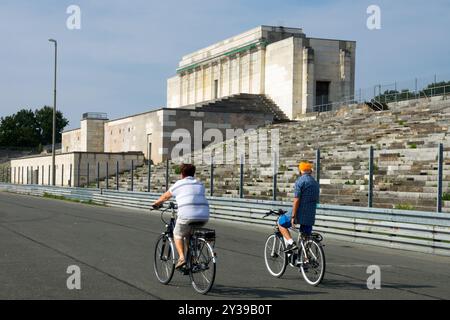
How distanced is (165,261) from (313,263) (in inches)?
88.0

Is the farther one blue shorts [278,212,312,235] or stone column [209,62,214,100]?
stone column [209,62,214,100]

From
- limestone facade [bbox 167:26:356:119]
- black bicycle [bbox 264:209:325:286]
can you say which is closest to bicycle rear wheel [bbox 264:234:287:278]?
black bicycle [bbox 264:209:325:286]

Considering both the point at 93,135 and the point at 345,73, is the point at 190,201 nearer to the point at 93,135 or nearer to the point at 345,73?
the point at 345,73

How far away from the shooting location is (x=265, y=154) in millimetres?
38156

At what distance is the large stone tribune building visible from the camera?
53719mm

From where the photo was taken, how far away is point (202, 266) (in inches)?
372

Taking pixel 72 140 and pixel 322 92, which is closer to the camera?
pixel 322 92

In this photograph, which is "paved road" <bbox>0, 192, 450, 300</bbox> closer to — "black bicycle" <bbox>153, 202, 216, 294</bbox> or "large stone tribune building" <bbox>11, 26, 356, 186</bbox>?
"black bicycle" <bbox>153, 202, 216, 294</bbox>

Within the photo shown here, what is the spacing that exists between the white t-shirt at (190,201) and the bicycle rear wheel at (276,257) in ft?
6.96

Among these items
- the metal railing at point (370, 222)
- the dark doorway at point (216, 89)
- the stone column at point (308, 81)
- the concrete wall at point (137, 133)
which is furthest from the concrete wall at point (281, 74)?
the metal railing at point (370, 222)

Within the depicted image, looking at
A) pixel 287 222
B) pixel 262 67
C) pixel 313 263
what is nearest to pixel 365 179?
pixel 287 222
